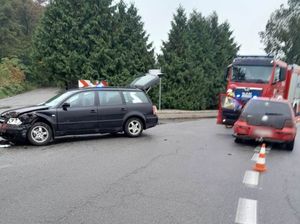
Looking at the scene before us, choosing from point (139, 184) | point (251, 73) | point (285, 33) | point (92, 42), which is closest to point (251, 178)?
point (139, 184)

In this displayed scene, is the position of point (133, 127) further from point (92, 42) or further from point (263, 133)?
point (92, 42)

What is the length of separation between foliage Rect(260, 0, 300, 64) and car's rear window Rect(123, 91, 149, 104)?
4547 centimetres

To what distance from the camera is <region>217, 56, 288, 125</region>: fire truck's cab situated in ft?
53.0

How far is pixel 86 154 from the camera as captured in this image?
9.46m

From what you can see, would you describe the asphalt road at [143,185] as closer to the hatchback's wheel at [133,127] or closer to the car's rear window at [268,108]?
the car's rear window at [268,108]

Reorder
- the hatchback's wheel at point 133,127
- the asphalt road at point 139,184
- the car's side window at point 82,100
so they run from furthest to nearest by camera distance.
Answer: the hatchback's wheel at point 133,127 → the car's side window at point 82,100 → the asphalt road at point 139,184

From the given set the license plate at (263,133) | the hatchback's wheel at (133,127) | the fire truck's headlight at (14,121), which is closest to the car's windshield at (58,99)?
the fire truck's headlight at (14,121)

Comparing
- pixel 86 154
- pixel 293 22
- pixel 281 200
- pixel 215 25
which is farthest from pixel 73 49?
pixel 293 22

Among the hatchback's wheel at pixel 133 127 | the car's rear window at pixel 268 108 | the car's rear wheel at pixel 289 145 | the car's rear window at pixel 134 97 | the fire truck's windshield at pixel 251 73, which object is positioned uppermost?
the fire truck's windshield at pixel 251 73

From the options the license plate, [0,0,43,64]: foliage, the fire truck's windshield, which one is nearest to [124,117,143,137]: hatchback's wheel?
the license plate

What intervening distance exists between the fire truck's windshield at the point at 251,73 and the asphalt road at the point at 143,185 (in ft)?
20.0

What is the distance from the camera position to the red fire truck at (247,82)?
16.2 m

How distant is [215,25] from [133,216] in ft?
100

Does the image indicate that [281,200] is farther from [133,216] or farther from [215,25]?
[215,25]
